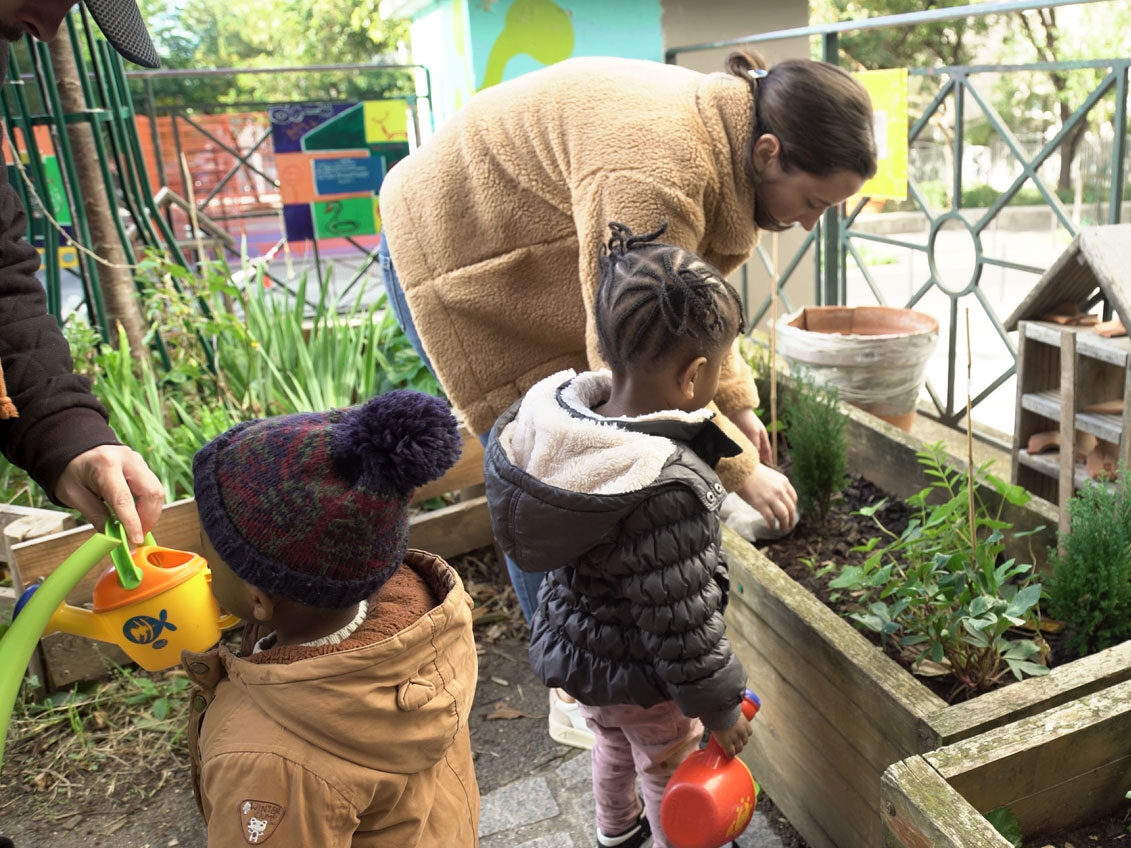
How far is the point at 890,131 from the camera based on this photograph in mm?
3719


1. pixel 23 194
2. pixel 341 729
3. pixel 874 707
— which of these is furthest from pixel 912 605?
pixel 23 194

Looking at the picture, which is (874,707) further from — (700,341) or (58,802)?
(58,802)

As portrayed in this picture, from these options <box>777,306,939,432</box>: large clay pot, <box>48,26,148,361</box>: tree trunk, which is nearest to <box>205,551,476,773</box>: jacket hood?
<box>777,306,939,432</box>: large clay pot

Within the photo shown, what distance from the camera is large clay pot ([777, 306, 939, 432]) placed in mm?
3287

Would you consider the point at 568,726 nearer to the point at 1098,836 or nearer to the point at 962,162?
the point at 1098,836

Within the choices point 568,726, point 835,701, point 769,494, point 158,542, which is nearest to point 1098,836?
point 835,701

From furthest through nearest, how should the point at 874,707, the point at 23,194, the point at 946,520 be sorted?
the point at 23,194
the point at 946,520
the point at 874,707

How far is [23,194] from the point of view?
4.04 metres

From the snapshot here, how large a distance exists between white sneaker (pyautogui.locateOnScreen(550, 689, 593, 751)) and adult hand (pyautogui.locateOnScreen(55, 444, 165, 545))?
54.8 inches

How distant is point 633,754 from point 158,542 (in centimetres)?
153

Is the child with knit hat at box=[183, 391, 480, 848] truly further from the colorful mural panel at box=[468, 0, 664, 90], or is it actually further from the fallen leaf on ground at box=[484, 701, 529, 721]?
the colorful mural panel at box=[468, 0, 664, 90]

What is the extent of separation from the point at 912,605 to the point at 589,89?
1.22 m

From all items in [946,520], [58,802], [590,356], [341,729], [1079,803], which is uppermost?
[590,356]

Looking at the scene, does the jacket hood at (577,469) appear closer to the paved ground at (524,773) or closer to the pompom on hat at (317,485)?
the pompom on hat at (317,485)
